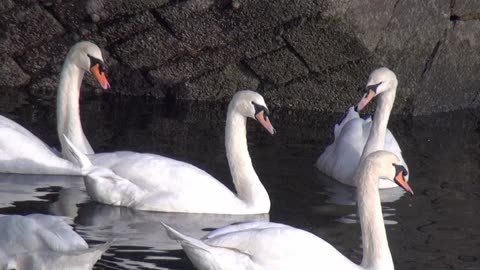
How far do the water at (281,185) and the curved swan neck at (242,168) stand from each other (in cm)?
15

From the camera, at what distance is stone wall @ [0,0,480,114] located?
1321 cm

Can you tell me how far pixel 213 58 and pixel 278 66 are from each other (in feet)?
2.06

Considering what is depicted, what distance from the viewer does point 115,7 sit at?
13.4 metres

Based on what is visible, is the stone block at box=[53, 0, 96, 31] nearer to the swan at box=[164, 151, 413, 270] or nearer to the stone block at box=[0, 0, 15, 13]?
the stone block at box=[0, 0, 15, 13]

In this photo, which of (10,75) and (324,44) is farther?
(10,75)

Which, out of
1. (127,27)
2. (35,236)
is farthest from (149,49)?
(35,236)

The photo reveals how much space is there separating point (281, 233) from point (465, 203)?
113 inches

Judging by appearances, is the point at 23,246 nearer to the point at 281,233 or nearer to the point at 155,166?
the point at 281,233

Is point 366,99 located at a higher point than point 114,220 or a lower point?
higher

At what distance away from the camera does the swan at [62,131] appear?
10211 mm

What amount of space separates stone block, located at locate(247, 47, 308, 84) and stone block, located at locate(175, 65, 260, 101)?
0.14m

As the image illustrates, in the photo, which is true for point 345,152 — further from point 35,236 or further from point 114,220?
point 35,236

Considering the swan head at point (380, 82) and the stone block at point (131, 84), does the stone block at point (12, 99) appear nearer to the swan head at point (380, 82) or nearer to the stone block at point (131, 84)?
the stone block at point (131, 84)

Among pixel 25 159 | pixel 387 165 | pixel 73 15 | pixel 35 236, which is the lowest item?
pixel 35 236
